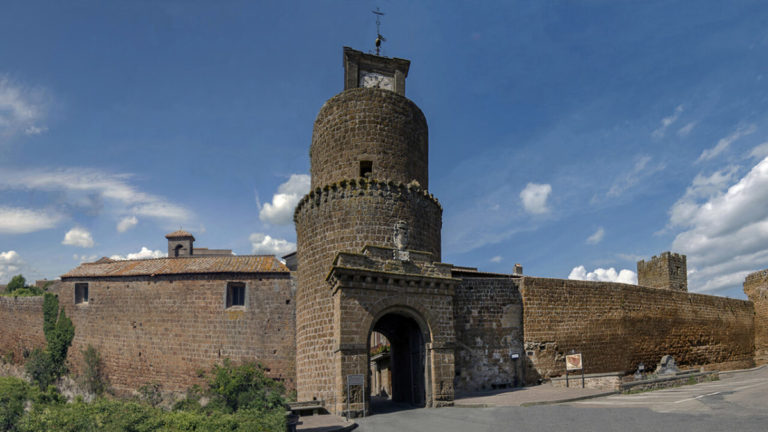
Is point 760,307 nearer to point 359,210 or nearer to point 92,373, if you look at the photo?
point 359,210

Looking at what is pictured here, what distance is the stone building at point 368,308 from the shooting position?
1488 cm

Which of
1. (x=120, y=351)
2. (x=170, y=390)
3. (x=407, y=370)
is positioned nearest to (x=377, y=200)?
(x=407, y=370)

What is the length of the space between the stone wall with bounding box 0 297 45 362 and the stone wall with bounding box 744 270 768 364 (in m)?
39.3

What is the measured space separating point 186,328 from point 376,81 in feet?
44.9

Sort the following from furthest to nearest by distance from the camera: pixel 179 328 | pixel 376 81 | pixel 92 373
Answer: pixel 92 373, pixel 179 328, pixel 376 81

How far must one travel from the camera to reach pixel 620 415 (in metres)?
10.7

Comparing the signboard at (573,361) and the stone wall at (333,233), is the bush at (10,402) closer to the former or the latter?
the stone wall at (333,233)

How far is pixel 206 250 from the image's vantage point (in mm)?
60906

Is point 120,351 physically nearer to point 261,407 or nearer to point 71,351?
point 71,351

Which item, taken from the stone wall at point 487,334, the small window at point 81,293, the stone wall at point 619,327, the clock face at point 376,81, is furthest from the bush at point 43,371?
the stone wall at point 619,327

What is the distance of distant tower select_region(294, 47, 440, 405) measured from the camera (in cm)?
1636

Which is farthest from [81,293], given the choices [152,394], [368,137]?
[368,137]

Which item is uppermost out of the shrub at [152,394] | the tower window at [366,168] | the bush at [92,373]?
the tower window at [366,168]

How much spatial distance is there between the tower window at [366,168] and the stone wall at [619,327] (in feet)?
23.8
